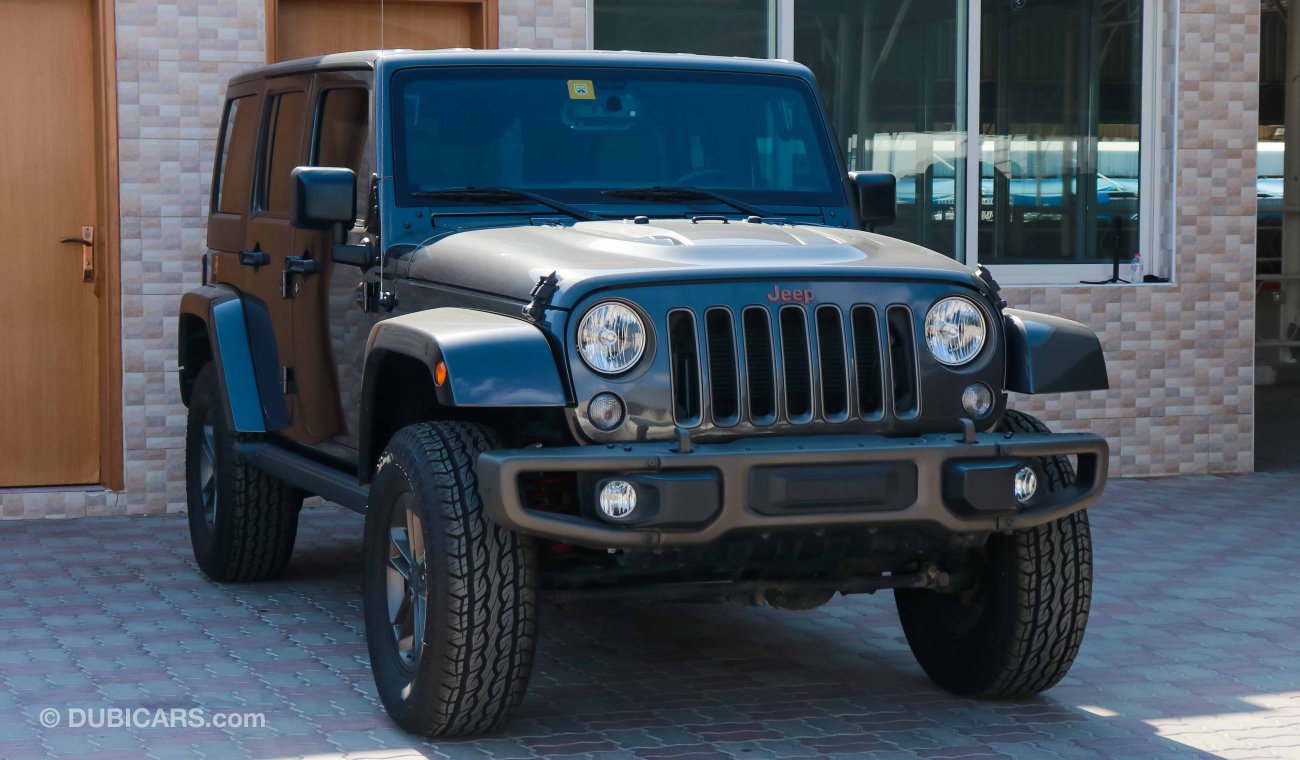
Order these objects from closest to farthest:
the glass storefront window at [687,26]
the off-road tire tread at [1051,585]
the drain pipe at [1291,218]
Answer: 1. the off-road tire tread at [1051,585]
2. the glass storefront window at [687,26]
3. the drain pipe at [1291,218]

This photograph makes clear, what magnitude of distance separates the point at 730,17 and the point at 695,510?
593 centimetres

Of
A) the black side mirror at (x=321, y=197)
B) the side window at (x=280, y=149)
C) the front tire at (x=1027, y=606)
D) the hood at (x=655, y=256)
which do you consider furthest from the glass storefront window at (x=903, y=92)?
the front tire at (x=1027, y=606)

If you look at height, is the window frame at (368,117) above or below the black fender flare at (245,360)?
above

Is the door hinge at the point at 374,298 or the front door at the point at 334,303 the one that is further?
the front door at the point at 334,303

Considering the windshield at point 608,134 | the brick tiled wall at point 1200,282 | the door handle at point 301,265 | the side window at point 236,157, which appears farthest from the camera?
the brick tiled wall at point 1200,282

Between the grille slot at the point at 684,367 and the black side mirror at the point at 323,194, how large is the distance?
1419 millimetres

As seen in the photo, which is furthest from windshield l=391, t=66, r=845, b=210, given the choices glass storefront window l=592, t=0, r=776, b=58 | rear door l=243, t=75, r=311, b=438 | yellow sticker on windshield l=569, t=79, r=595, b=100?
glass storefront window l=592, t=0, r=776, b=58

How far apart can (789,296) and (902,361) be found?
36 centimetres

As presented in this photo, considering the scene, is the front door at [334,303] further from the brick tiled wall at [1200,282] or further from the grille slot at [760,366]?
the brick tiled wall at [1200,282]

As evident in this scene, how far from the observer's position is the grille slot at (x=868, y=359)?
4.57 metres

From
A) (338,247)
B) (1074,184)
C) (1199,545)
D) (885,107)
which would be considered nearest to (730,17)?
(885,107)

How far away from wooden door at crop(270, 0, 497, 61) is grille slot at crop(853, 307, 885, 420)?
4985 mm

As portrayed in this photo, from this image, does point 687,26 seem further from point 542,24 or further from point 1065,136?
point 1065,136

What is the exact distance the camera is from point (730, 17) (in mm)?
9680
